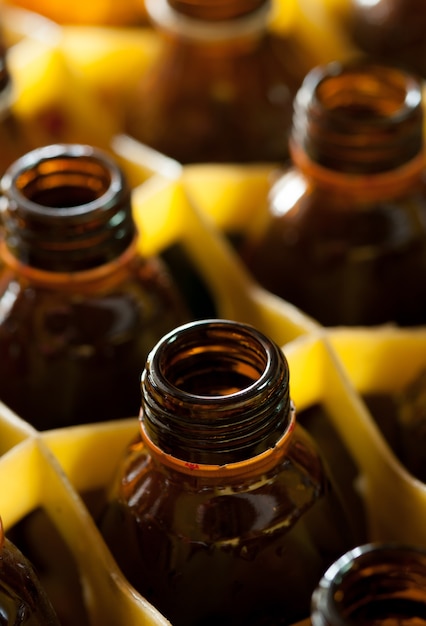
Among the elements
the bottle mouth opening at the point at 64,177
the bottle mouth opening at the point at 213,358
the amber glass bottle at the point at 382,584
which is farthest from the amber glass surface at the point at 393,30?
the amber glass bottle at the point at 382,584

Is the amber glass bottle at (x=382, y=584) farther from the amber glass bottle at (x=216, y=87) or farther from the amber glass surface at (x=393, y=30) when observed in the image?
the amber glass surface at (x=393, y=30)

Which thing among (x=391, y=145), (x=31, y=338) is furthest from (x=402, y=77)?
(x=31, y=338)

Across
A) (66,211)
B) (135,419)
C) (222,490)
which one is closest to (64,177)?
(66,211)

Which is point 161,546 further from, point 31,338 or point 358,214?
point 358,214

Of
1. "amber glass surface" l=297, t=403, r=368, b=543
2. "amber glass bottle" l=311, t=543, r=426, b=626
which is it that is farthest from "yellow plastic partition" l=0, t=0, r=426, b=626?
"amber glass bottle" l=311, t=543, r=426, b=626

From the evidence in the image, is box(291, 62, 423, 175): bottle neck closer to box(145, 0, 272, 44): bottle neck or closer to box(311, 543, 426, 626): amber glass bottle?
box(145, 0, 272, 44): bottle neck

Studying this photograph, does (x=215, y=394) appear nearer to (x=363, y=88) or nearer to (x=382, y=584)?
(x=382, y=584)
